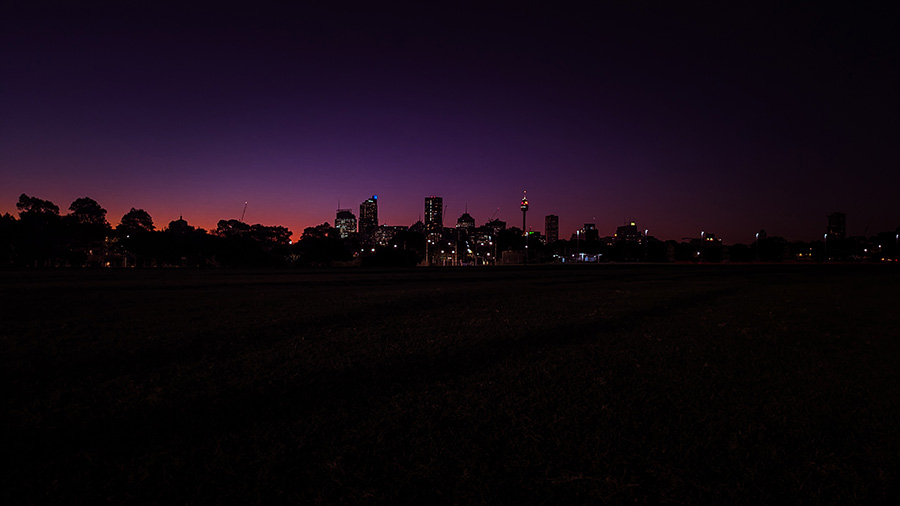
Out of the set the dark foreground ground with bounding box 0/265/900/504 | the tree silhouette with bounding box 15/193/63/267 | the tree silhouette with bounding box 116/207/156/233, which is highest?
the tree silhouette with bounding box 116/207/156/233

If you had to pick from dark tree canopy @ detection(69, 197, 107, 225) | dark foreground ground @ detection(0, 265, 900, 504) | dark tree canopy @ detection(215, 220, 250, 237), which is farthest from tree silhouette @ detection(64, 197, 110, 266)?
dark foreground ground @ detection(0, 265, 900, 504)

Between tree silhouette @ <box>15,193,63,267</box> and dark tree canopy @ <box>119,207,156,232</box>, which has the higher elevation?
dark tree canopy @ <box>119,207,156,232</box>

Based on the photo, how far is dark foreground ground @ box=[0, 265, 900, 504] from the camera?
322 centimetres

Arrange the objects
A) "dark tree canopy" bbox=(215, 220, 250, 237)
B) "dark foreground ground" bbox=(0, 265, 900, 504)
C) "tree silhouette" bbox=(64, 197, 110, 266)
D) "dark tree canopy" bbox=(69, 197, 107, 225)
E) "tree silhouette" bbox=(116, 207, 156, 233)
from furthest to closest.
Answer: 1. "dark tree canopy" bbox=(215, 220, 250, 237)
2. "tree silhouette" bbox=(116, 207, 156, 233)
3. "dark tree canopy" bbox=(69, 197, 107, 225)
4. "tree silhouette" bbox=(64, 197, 110, 266)
5. "dark foreground ground" bbox=(0, 265, 900, 504)

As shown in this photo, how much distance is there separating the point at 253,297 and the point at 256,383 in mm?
12097

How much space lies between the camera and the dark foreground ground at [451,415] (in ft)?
10.6

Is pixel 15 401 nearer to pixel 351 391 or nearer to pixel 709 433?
pixel 351 391

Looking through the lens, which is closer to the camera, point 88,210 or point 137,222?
point 88,210

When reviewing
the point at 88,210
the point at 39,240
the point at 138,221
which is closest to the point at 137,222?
the point at 138,221

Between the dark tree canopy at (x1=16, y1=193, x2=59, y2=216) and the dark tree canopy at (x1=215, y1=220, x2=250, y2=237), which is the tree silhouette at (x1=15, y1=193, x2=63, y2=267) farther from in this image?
the dark tree canopy at (x1=215, y1=220, x2=250, y2=237)

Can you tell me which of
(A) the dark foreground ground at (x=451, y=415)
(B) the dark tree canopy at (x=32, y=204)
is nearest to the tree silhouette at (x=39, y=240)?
(B) the dark tree canopy at (x=32, y=204)

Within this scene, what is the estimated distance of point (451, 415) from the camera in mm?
4551

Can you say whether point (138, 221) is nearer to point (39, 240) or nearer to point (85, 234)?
point (85, 234)

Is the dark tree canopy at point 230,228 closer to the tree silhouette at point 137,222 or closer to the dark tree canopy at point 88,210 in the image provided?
the tree silhouette at point 137,222
